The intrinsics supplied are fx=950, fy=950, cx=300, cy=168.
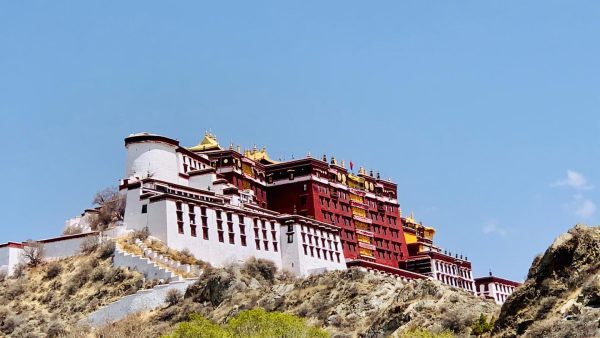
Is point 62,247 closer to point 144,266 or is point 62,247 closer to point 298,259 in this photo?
point 144,266

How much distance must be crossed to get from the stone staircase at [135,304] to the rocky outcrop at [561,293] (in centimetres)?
3790

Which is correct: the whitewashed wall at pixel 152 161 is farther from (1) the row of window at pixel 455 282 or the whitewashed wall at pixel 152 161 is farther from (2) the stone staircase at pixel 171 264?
(1) the row of window at pixel 455 282

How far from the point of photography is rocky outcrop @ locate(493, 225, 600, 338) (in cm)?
2819

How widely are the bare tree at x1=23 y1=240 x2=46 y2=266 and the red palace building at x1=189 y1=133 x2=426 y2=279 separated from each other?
18117 mm

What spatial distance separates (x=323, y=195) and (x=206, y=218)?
65.0 ft

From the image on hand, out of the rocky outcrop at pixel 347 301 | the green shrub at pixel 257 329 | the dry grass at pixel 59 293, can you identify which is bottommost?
the green shrub at pixel 257 329

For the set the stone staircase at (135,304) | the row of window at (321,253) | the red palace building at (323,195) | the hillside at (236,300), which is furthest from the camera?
the red palace building at (323,195)

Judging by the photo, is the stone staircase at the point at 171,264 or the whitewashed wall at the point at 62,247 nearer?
the stone staircase at the point at 171,264

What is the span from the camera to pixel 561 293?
29.6 meters

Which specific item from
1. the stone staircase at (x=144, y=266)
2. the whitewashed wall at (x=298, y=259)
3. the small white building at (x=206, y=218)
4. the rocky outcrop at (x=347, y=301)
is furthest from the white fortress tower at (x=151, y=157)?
the rocky outcrop at (x=347, y=301)

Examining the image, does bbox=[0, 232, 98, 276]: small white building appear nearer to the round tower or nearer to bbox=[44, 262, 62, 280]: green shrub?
bbox=[44, 262, 62, 280]: green shrub

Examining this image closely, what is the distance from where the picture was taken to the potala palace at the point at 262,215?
74.1 meters

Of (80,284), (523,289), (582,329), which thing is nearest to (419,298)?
(523,289)

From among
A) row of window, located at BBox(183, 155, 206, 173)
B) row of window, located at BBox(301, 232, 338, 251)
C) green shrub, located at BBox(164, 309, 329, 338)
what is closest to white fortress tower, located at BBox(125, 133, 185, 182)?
row of window, located at BBox(183, 155, 206, 173)
